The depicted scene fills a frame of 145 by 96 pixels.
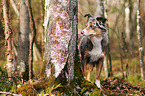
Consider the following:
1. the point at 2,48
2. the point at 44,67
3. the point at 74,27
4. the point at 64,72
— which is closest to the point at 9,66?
the point at 2,48

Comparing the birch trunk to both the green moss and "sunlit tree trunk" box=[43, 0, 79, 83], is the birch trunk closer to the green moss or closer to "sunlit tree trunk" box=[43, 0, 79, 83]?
"sunlit tree trunk" box=[43, 0, 79, 83]

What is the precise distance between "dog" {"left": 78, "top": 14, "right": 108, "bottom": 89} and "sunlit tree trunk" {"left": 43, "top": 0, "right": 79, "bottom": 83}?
0.78 meters

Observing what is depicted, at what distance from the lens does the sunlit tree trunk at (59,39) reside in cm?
393

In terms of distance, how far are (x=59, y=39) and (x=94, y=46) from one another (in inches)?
50.5

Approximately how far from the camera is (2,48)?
5008 millimetres

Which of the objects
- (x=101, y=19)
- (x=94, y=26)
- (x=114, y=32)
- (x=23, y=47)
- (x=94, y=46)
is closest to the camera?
(x=94, y=26)

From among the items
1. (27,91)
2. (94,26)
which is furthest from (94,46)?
(27,91)

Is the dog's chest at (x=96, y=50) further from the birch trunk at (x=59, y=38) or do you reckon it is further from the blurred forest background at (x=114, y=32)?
the blurred forest background at (x=114, y=32)

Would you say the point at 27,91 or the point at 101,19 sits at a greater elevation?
the point at 101,19

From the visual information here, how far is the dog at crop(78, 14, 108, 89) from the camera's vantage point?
459 centimetres

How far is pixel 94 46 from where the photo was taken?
482 cm

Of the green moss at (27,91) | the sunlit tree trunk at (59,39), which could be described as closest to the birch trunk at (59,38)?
the sunlit tree trunk at (59,39)

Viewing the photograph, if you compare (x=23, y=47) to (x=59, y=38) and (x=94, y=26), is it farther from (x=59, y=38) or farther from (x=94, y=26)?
(x=94, y=26)

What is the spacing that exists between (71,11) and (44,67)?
1.50 meters
